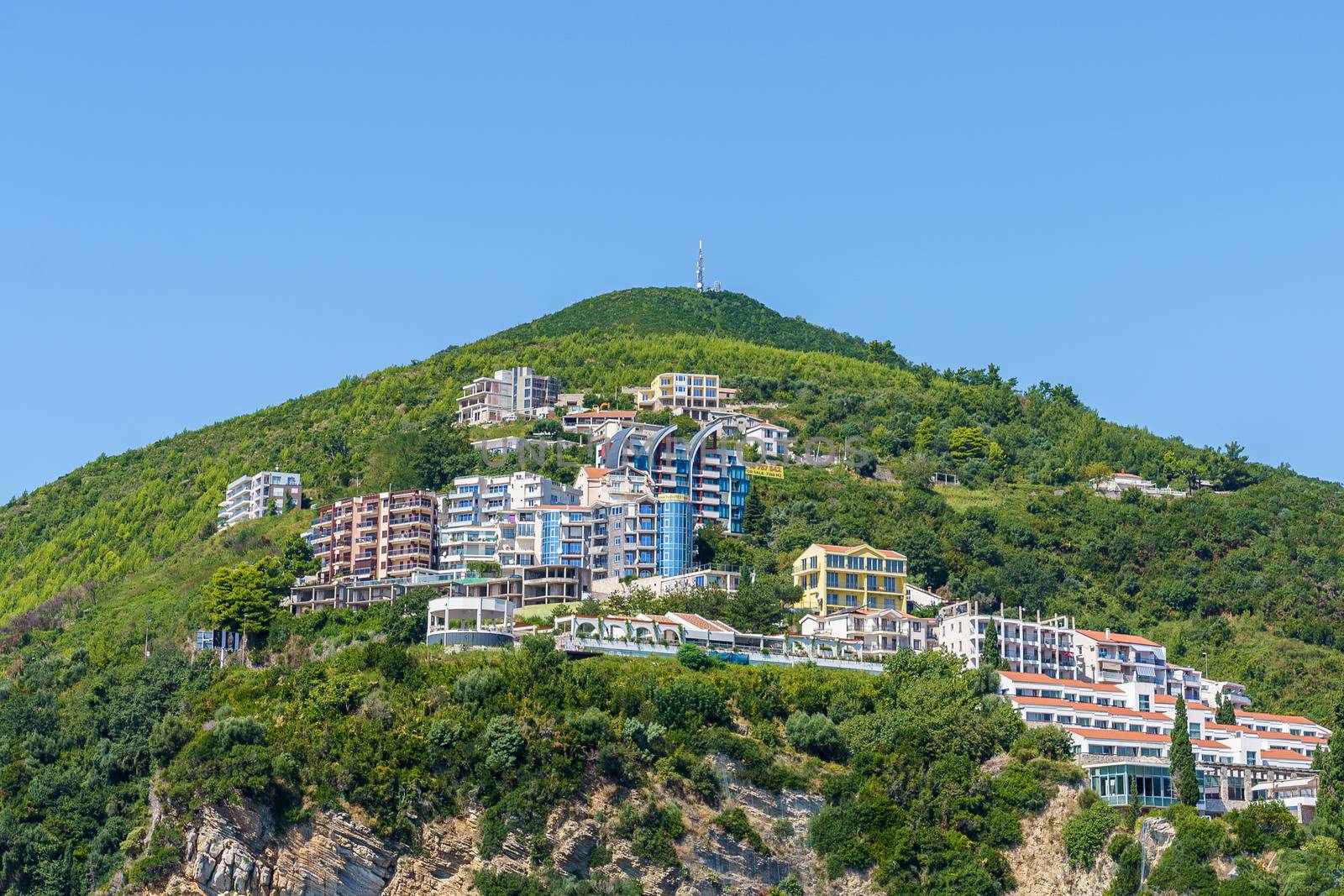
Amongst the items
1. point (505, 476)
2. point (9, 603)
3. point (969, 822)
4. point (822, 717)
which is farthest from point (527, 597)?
point (9, 603)

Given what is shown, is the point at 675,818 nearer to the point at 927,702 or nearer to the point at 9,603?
the point at 927,702

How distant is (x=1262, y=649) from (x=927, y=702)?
30.4 m

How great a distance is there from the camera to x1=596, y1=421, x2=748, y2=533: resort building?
11225 centimetres

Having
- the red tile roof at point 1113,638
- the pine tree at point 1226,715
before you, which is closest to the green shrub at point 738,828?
the red tile roof at point 1113,638

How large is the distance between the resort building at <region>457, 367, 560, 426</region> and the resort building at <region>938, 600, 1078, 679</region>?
4168cm

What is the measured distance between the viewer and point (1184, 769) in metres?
81.0

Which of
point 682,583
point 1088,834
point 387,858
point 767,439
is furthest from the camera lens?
point 767,439

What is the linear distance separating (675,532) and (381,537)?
1626cm

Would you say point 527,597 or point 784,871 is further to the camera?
point 527,597

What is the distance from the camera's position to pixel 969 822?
81.6 metres

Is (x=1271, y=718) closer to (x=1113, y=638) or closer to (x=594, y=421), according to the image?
(x=1113, y=638)

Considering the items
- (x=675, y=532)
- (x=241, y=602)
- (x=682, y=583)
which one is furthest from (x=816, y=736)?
(x=241, y=602)

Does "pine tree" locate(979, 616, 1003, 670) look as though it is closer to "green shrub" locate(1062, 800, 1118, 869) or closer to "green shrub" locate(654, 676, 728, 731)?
"green shrub" locate(1062, 800, 1118, 869)

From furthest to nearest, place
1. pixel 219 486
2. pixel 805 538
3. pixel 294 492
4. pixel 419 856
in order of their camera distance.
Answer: pixel 219 486 < pixel 294 492 < pixel 805 538 < pixel 419 856
